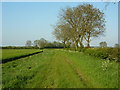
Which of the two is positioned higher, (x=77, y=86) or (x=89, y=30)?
(x=89, y=30)

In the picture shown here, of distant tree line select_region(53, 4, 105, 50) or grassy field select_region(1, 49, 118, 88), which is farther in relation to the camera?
distant tree line select_region(53, 4, 105, 50)

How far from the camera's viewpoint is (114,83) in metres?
4.97

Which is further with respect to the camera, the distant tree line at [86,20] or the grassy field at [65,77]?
the distant tree line at [86,20]

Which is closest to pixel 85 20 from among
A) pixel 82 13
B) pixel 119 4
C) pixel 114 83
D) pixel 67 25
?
pixel 82 13

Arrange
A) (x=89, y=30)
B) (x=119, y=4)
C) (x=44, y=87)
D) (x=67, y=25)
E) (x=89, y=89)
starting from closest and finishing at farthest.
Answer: (x=89, y=89), (x=44, y=87), (x=119, y=4), (x=89, y=30), (x=67, y=25)

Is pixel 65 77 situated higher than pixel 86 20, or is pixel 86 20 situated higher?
pixel 86 20

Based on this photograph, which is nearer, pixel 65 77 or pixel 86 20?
pixel 65 77

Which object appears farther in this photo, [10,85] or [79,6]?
[79,6]

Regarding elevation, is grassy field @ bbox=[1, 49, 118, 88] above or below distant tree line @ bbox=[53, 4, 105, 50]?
below

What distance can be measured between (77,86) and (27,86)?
7.96 feet

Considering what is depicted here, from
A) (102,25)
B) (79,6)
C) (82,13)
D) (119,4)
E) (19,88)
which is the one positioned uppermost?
(79,6)

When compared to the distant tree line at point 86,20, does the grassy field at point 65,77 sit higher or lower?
lower

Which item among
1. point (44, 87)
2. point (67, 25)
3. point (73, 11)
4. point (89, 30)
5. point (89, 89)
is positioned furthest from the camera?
point (67, 25)

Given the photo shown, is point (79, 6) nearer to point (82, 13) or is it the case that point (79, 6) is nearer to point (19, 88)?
point (82, 13)
